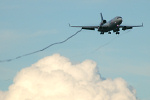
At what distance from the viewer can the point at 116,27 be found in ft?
539

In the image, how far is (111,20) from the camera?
167m

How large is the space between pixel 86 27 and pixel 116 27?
13.8 m

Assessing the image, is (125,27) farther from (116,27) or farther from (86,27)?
(86,27)

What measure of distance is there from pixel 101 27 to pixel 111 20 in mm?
5233

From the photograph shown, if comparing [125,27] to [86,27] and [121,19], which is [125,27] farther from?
[86,27]

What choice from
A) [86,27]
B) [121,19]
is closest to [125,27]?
[121,19]

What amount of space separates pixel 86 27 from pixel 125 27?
16718 mm

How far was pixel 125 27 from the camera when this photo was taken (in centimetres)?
16775

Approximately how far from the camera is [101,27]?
547ft

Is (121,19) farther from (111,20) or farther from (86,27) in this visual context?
(86,27)

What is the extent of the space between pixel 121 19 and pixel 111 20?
4.23 metres

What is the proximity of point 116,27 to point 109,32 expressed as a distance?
3630mm

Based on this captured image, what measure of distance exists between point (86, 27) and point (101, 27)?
24.0 feet

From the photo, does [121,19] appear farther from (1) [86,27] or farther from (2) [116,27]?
(1) [86,27]
